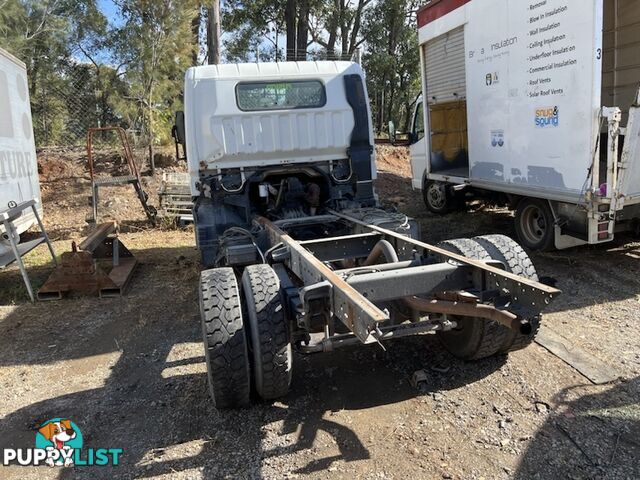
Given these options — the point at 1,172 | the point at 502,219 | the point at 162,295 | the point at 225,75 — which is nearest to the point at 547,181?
the point at 502,219

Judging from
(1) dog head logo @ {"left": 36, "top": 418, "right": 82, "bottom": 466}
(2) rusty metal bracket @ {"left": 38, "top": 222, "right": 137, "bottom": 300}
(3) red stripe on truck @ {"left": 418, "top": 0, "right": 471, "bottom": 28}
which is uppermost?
(3) red stripe on truck @ {"left": 418, "top": 0, "right": 471, "bottom": 28}

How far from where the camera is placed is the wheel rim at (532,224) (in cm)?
704

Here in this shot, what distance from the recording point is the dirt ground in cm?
289

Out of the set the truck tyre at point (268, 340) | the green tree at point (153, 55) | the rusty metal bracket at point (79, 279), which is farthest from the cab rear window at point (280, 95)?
the green tree at point (153, 55)

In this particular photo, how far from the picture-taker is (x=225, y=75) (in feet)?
19.6

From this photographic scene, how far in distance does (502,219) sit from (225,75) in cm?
594

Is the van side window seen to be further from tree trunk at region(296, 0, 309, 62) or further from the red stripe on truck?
tree trunk at region(296, 0, 309, 62)

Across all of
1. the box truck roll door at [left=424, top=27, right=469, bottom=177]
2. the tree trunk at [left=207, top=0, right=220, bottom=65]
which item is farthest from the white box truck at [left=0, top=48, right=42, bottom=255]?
the box truck roll door at [left=424, top=27, right=469, bottom=177]

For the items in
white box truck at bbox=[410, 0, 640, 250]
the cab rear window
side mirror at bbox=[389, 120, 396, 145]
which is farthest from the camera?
side mirror at bbox=[389, 120, 396, 145]

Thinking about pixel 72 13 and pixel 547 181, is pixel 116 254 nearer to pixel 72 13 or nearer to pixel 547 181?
pixel 547 181

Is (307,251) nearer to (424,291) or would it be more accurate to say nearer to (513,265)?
(424,291)

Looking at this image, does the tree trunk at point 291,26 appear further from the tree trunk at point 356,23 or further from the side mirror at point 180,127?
the side mirror at point 180,127

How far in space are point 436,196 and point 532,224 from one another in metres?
3.15

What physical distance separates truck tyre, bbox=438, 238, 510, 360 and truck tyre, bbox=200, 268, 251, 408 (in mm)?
1536
